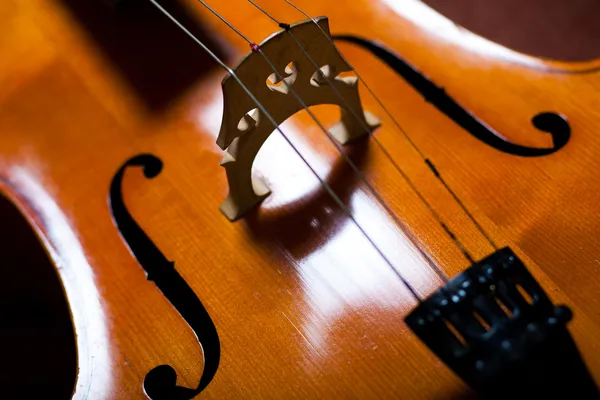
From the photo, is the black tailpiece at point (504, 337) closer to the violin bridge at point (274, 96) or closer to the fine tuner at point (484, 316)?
the fine tuner at point (484, 316)

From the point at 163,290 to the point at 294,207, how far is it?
0.23m

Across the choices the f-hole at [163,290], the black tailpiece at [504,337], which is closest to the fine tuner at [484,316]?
the black tailpiece at [504,337]

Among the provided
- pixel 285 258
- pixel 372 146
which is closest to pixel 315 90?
pixel 372 146

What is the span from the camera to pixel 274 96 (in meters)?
0.70

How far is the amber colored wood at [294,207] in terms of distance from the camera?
0.65 m

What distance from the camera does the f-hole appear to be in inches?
26.3

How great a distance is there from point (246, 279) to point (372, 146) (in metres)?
0.29

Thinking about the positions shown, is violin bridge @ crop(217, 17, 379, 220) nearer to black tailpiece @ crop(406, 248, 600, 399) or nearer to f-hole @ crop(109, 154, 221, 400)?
f-hole @ crop(109, 154, 221, 400)

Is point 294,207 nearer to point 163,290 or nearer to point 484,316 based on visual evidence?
point 163,290

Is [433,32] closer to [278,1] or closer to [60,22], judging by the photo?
[278,1]

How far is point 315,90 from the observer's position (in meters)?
0.73

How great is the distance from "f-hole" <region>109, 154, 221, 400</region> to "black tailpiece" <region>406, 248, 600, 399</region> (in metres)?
0.29

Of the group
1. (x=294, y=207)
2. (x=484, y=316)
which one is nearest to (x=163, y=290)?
(x=294, y=207)

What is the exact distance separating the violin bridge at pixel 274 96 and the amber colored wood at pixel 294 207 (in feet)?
0.13
